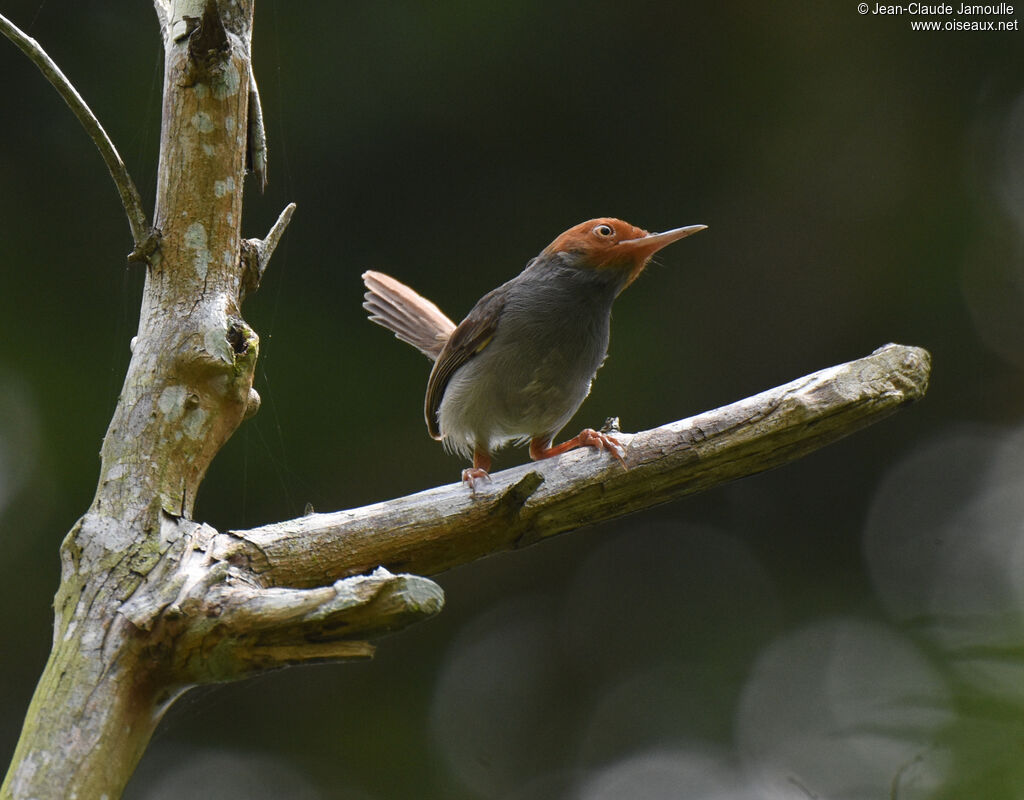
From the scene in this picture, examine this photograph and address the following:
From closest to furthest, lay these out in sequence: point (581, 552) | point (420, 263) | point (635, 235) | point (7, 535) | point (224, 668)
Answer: point (224, 668), point (635, 235), point (7, 535), point (420, 263), point (581, 552)

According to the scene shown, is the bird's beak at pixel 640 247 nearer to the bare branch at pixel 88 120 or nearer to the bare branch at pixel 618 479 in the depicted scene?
the bare branch at pixel 618 479

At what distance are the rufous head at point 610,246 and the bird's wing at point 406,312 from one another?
988mm

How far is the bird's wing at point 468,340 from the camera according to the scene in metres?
4.37

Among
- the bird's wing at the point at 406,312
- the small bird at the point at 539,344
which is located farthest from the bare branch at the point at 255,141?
the bird's wing at the point at 406,312

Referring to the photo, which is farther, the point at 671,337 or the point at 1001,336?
the point at 671,337

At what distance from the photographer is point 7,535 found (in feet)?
20.9

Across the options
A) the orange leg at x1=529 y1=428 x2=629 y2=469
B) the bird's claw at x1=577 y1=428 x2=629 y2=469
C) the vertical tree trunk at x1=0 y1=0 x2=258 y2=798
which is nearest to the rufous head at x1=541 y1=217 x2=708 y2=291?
the orange leg at x1=529 y1=428 x2=629 y2=469

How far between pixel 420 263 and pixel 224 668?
15.7ft

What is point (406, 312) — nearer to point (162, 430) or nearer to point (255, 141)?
point (255, 141)

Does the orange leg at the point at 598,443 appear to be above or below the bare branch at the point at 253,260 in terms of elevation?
below

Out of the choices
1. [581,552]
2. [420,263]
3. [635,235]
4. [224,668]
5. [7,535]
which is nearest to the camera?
[224,668]

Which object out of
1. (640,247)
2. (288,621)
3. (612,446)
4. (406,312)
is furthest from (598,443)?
(406,312)

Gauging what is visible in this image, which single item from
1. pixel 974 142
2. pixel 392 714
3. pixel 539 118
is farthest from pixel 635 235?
pixel 392 714

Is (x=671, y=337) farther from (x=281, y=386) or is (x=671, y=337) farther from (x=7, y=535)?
(x=7, y=535)
